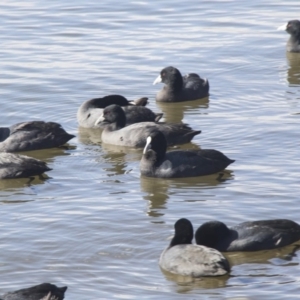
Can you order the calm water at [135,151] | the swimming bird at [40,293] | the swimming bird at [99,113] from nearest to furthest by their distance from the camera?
1. the swimming bird at [40,293]
2. the calm water at [135,151]
3. the swimming bird at [99,113]

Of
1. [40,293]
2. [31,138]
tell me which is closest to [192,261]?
[40,293]

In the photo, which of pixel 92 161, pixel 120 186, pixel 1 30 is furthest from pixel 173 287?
pixel 1 30

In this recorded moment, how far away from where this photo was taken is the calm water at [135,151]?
12070 mm

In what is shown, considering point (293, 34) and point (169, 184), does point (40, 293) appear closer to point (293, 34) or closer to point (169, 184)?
point (169, 184)

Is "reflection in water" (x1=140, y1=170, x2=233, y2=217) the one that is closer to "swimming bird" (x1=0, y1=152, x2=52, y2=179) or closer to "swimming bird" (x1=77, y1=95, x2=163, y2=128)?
"swimming bird" (x1=0, y1=152, x2=52, y2=179)

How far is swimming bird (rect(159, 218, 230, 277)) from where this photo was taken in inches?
460

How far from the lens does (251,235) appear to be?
12594 millimetres

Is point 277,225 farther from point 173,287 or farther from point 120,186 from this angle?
point 120,186

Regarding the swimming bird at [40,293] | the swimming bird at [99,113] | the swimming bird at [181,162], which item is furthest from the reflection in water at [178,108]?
the swimming bird at [40,293]

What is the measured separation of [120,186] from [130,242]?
2440 millimetres

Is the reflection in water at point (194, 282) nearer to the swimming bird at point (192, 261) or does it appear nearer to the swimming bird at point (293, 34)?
the swimming bird at point (192, 261)

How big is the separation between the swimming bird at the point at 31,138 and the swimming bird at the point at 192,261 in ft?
17.6

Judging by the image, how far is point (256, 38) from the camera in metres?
24.2

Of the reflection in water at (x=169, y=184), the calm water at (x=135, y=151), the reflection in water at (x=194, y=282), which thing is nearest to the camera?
the reflection in water at (x=194, y=282)
